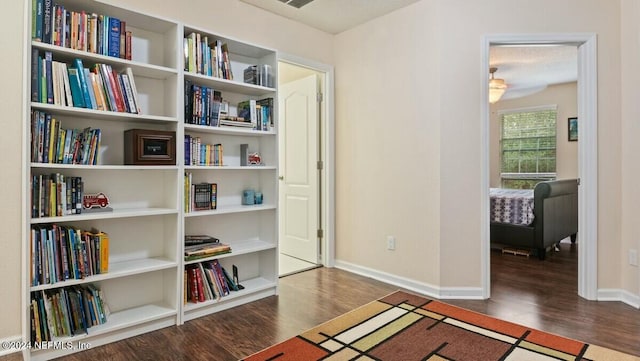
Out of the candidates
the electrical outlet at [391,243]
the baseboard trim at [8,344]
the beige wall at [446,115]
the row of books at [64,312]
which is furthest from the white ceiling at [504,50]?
the baseboard trim at [8,344]

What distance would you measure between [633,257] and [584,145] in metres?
0.93

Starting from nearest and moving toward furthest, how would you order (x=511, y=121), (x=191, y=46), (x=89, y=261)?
1. (x=89, y=261)
2. (x=191, y=46)
3. (x=511, y=121)

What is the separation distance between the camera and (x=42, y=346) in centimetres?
194

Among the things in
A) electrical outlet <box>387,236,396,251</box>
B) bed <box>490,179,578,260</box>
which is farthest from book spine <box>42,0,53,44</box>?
bed <box>490,179,578,260</box>

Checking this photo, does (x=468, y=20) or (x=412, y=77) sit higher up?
(x=468, y=20)

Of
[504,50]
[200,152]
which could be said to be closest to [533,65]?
[504,50]

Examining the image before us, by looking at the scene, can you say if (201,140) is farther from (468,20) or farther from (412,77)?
(468,20)

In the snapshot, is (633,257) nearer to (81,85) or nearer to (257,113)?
(257,113)

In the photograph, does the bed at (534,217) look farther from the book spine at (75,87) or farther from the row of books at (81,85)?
the book spine at (75,87)

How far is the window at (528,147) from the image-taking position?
641cm

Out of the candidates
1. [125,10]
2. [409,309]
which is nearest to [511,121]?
[409,309]

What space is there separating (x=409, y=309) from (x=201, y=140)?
6.76ft

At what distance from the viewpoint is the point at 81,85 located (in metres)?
2.07

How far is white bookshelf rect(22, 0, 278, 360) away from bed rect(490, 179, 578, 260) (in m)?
3.03
